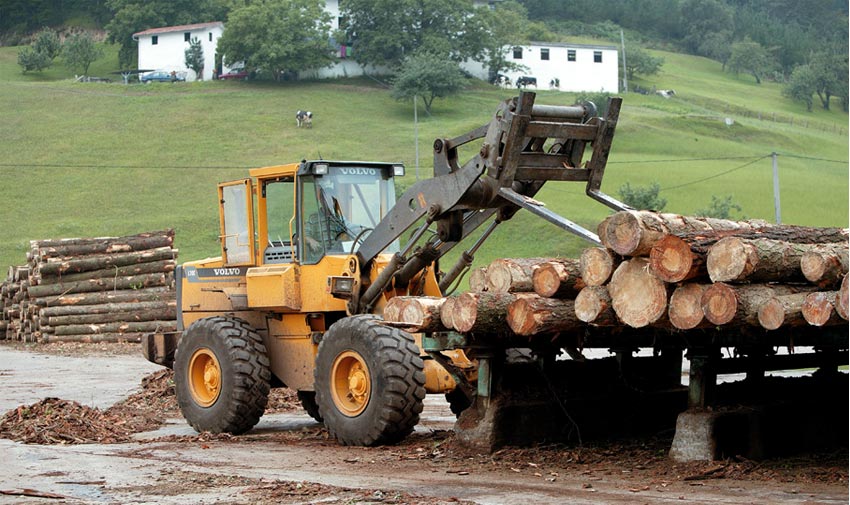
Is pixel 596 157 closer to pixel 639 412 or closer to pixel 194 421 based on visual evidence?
pixel 639 412

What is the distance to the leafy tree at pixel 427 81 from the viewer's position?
296ft

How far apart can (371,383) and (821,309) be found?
4707mm

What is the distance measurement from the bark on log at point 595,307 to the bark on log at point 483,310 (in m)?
0.89

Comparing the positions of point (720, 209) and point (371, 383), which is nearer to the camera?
point (371, 383)

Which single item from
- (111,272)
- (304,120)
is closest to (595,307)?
(111,272)

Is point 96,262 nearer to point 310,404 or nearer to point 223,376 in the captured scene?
point 310,404

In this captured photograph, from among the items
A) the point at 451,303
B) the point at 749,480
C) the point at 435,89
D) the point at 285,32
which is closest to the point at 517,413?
the point at 451,303

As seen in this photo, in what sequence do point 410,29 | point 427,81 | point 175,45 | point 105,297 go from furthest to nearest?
point 175,45 → point 410,29 → point 427,81 → point 105,297

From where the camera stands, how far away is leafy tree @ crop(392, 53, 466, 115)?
9012 cm

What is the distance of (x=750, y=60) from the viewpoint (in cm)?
13162

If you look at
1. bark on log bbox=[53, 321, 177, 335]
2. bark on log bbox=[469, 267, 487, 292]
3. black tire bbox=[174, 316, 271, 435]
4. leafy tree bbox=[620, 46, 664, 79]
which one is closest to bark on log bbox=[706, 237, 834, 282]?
bark on log bbox=[469, 267, 487, 292]

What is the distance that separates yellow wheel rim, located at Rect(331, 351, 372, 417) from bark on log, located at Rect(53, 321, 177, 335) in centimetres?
1707

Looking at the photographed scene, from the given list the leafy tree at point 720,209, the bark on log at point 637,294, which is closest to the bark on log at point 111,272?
the bark on log at point 637,294

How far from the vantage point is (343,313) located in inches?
562
